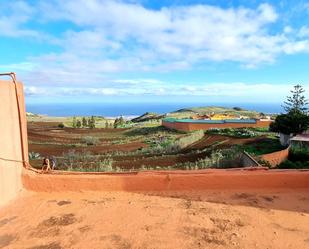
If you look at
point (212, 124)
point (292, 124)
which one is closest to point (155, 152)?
point (292, 124)

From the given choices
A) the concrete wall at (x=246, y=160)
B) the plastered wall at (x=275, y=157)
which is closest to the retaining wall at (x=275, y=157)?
the plastered wall at (x=275, y=157)

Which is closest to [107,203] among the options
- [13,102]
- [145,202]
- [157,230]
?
[145,202]

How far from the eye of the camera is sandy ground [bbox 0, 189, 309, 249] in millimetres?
3818

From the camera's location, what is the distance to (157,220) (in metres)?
4.36

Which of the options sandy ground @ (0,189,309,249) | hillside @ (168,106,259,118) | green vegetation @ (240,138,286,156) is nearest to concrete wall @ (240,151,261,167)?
green vegetation @ (240,138,286,156)

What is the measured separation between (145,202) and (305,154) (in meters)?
18.4

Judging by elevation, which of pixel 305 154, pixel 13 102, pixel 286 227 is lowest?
pixel 305 154

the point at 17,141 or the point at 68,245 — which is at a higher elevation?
the point at 17,141

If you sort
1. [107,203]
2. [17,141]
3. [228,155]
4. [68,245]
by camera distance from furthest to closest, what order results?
1. [228,155]
2. [17,141]
3. [107,203]
4. [68,245]

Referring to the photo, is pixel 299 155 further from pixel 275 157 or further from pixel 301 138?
pixel 301 138

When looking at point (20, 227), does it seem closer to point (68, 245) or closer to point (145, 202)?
point (68, 245)

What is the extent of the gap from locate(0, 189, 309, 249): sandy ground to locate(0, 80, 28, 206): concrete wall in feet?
0.72

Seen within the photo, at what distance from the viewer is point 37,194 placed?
17.6 feet

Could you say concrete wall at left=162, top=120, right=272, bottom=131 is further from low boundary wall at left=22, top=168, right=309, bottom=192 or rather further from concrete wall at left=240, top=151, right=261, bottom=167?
low boundary wall at left=22, top=168, right=309, bottom=192
